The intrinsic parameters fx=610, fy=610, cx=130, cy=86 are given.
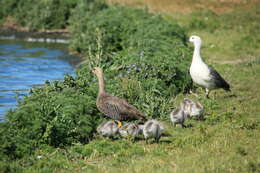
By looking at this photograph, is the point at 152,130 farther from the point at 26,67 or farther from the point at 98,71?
the point at 26,67

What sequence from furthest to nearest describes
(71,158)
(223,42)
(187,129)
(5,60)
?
(223,42) → (5,60) → (187,129) → (71,158)

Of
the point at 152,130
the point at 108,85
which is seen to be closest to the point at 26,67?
the point at 108,85

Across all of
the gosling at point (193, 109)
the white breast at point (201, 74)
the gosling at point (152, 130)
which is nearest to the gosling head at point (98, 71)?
the gosling at point (193, 109)

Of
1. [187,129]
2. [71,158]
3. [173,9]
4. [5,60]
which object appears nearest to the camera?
[71,158]

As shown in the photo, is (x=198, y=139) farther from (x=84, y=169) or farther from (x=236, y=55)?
(x=236, y=55)

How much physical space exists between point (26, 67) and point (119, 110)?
11.5 m

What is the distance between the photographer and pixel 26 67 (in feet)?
71.9

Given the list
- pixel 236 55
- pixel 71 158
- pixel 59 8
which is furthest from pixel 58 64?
pixel 71 158

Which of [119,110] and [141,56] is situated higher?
[141,56]

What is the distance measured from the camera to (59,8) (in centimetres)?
3066

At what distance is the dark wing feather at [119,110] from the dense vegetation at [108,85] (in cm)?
35

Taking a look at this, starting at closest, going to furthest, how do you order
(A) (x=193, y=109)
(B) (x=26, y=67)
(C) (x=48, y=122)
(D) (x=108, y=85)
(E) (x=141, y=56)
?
(C) (x=48, y=122), (A) (x=193, y=109), (D) (x=108, y=85), (E) (x=141, y=56), (B) (x=26, y=67)

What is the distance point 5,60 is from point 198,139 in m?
14.3

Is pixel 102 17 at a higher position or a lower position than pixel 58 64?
higher
